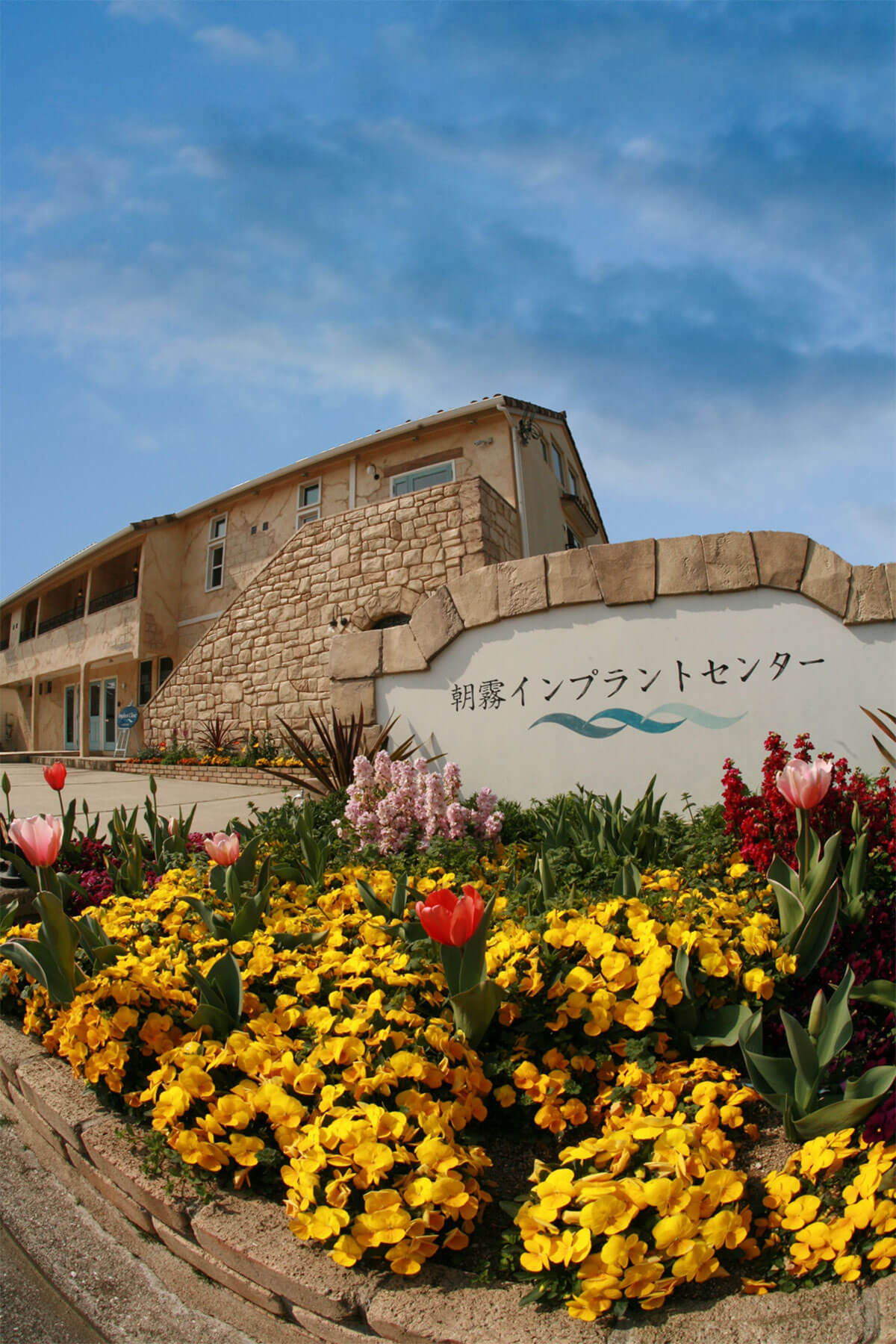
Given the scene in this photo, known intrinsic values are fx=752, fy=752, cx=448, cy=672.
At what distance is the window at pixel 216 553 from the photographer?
17922mm

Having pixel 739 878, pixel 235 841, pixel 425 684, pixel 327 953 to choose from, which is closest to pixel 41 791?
pixel 425 684

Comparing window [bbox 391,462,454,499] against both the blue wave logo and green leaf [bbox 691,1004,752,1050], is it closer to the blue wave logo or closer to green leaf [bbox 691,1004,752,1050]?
the blue wave logo

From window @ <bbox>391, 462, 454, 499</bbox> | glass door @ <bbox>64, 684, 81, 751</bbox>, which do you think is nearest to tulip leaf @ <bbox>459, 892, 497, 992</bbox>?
window @ <bbox>391, 462, 454, 499</bbox>

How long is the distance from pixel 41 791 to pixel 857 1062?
31.9 ft

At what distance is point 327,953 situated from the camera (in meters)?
2.56

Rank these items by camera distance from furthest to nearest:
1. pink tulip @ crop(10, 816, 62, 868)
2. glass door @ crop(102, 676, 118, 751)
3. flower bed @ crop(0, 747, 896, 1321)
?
glass door @ crop(102, 676, 118, 751) → pink tulip @ crop(10, 816, 62, 868) → flower bed @ crop(0, 747, 896, 1321)

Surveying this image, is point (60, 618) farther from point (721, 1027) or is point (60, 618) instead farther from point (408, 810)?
point (721, 1027)

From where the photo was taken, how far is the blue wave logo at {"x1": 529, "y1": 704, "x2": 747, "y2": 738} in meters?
4.91

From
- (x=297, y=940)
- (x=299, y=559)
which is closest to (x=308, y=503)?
(x=299, y=559)

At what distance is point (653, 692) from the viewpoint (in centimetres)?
506

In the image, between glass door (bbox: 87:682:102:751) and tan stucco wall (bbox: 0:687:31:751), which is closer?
glass door (bbox: 87:682:102:751)

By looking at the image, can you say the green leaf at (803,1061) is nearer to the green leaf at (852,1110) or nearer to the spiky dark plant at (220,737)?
the green leaf at (852,1110)

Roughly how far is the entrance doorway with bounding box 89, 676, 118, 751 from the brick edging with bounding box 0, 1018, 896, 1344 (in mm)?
20838

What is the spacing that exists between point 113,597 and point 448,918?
21.8 m
